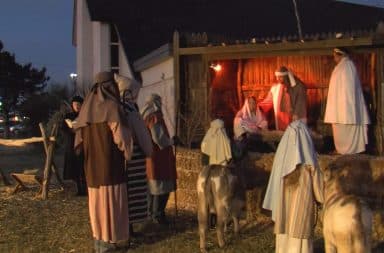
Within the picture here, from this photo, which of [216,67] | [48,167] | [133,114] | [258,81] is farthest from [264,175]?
[258,81]

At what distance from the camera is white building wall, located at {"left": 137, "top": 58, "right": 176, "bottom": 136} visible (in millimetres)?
15320

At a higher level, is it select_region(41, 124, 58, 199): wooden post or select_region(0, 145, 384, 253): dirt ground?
select_region(41, 124, 58, 199): wooden post

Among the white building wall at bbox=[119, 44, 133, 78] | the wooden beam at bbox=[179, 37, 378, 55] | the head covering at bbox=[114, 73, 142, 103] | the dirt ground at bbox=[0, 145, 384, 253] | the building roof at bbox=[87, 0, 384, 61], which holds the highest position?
the building roof at bbox=[87, 0, 384, 61]

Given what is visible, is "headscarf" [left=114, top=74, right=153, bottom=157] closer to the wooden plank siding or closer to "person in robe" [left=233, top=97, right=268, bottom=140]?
"person in robe" [left=233, top=97, right=268, bottom=140]

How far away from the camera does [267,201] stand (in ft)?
22.6

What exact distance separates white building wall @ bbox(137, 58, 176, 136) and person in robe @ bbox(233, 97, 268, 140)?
6.83 feet

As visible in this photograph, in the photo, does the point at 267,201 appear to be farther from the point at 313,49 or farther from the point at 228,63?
the point at 228,63

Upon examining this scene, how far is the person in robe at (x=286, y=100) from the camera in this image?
11.8 meters

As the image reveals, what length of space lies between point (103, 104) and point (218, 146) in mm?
2290

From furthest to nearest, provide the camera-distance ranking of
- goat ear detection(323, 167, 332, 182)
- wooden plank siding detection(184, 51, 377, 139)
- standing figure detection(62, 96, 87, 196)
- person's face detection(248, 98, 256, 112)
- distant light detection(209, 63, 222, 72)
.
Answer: distant light detection(209, 63, 222, 72) < wooden plank siding detection(184, 51, 377, 139) < person's face detection(248, 98, 256, 112) < standing figure detection(62, 96, 87, 196) < goat ear detection(323, 167, 332, 182)

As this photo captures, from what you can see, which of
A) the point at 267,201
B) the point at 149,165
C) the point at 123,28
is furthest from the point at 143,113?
the point at 123,28

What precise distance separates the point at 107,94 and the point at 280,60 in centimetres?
803

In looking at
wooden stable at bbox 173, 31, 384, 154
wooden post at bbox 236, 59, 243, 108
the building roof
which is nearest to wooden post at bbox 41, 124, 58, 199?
wooden stable at bbox 173, 31, 384, 154

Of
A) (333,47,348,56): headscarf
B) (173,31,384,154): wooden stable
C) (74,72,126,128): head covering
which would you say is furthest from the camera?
(173,31,384,154): wooden stable
